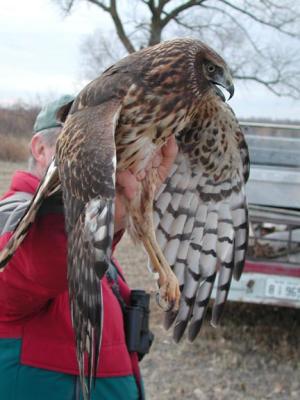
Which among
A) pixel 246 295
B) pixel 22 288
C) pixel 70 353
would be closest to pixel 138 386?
pixel 70 353

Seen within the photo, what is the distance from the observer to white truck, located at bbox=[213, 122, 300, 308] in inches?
203

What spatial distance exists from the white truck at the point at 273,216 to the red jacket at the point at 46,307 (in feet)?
8.85

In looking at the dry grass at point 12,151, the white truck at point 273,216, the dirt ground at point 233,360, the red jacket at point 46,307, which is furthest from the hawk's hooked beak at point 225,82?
the dry grass at point 12,151

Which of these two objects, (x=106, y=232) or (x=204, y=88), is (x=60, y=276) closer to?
(x=106, y=232)

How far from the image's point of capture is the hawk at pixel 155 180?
6.58 feet

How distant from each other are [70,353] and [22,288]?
41cm

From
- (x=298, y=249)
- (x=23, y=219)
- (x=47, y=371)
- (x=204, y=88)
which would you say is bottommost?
(x=298, y=249)

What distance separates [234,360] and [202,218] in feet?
7.53

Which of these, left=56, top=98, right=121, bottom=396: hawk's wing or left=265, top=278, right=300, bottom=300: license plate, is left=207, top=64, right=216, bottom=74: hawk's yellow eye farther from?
left=265, top=278, right=300, bottom=300: license plate

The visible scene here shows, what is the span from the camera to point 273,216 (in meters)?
5.28

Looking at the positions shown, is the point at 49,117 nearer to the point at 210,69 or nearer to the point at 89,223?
the point at 210,69

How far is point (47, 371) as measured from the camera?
2342mm

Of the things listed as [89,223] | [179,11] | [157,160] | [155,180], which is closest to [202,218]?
[155,180]

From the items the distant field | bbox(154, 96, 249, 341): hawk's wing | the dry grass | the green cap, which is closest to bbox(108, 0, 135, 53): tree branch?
the distant field
